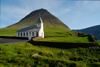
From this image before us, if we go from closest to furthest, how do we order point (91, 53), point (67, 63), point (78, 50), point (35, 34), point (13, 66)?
point (13, 66) < point (67, 63) < point (91, 53) < point (78, 50) < point (35, 34)

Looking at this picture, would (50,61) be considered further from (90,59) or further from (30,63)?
(90,59)

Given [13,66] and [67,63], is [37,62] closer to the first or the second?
[13,66]

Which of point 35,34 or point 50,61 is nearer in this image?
point 50,61

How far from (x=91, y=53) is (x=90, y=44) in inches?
118

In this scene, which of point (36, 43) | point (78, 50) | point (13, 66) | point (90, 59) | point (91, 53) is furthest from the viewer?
point (36, 43)

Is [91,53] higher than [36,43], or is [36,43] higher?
[36,43]

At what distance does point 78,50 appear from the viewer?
18.9 meters

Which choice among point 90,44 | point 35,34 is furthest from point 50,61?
point 35,34

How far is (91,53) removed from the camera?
1738 centimetres

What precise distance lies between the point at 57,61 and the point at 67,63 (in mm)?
1746

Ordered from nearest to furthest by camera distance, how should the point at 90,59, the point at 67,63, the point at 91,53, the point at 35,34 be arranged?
the point at 67,63 → the point at 90,59 → the point at 91,53 → the point at 35,34

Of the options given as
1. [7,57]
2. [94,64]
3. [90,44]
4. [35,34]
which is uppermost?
[35,34]

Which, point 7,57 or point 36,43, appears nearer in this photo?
point 7,57

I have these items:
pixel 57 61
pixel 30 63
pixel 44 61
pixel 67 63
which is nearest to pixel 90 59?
pixel 67 63
